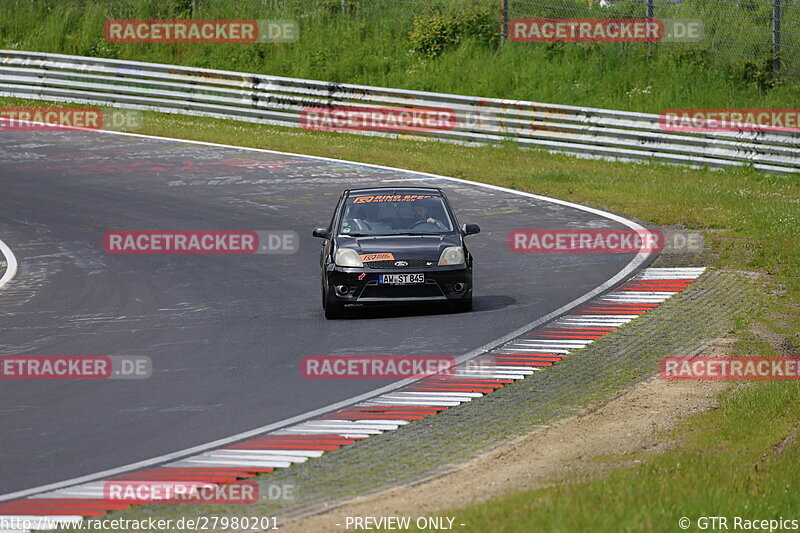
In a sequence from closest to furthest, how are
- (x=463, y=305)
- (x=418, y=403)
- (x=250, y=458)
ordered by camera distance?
(x=250, y=458) → (x=418, y=403) → (x=463, y=305)

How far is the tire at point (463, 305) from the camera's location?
1474 centimetres

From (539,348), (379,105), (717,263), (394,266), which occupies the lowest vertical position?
(539,348)

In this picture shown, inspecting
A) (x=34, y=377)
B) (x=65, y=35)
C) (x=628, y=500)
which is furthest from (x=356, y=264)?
(x=65, y=35)

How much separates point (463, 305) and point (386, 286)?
1.03m

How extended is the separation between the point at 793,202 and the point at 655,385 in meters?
12.5

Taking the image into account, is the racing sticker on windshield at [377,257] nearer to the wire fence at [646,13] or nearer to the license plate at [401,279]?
the license plate at [401,279]

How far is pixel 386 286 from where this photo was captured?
14.5 m

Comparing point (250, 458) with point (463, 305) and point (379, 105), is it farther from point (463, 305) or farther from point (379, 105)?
point (379, 105)

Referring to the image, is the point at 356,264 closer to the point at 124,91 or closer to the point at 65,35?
the point at 124,91

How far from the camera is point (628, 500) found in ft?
25.2

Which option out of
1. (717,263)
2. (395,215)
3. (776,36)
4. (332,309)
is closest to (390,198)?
(395,215)

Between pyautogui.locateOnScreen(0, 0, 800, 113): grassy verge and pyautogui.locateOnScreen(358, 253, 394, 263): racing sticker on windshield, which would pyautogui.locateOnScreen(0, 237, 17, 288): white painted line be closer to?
pyautogui.locateOnScreen(358, 253, 394, 263): racing sticker on windshield

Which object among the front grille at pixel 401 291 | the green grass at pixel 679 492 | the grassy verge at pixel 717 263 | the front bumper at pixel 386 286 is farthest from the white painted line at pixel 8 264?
the green grass at pixel 679 492

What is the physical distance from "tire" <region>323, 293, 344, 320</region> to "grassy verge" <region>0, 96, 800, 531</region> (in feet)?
15.3
